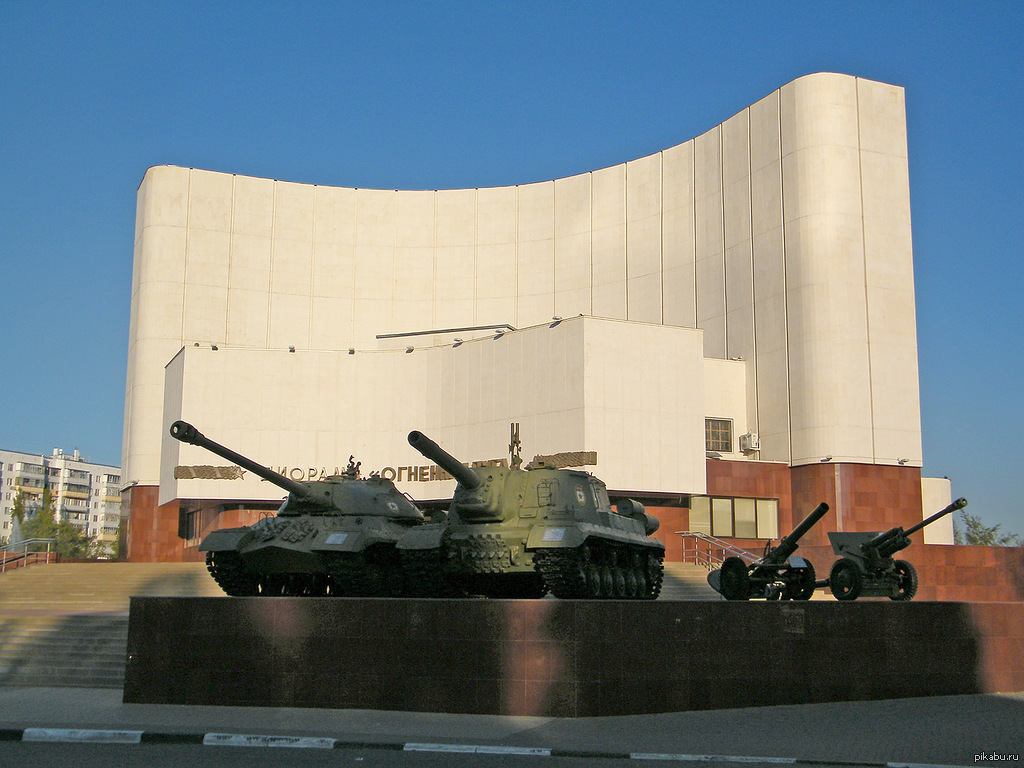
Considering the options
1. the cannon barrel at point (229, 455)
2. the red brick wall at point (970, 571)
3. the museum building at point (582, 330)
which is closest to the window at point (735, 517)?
the museum building at point (582, 330)

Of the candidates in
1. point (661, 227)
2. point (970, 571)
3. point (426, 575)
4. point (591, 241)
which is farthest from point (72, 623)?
point (591, 241)

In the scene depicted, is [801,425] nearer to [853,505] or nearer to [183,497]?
[853,505]

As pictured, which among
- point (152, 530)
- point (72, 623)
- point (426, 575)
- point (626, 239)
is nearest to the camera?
point (426, 575)

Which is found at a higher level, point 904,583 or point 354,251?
point 354,251

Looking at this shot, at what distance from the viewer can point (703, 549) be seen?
152ft

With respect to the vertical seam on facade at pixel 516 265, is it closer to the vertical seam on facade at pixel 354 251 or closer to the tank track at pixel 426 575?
the vertical seam on facade at pixel 354 251

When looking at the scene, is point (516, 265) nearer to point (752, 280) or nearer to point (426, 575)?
point (752, 280)

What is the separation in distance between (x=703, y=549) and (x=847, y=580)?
2723cm

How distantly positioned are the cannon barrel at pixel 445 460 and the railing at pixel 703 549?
84.1 ft

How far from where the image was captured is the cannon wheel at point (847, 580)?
763 inches

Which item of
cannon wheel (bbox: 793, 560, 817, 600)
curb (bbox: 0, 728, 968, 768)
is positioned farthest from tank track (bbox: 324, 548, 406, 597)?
cannon wheel (bbox: 793, 560, 817, 600)

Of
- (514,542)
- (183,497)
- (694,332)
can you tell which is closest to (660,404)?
(694,332)

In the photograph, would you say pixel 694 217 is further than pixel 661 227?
No

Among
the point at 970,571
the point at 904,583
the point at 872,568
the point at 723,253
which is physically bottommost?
the point at 970,571
